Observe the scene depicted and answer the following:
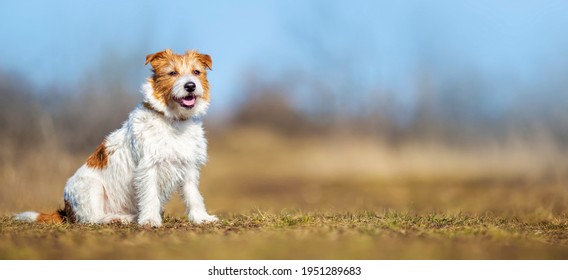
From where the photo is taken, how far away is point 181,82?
8.37 m

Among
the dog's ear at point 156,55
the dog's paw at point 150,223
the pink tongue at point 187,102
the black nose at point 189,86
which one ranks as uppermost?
the dog's ear at point 156,55

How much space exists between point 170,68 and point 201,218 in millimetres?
2179

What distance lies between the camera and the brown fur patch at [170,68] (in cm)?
859

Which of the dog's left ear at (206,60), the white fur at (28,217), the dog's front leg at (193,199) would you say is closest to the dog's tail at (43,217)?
the white fur at (28,217)

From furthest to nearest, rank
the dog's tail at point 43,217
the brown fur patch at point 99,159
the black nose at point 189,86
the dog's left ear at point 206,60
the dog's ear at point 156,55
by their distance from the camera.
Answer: the dog's tail at point 43,217 < the brown fur patch at point 99,159 < the dog's left ear at point 206,60 < the dog's ear at point 156,55 < the black nose at point 189,86

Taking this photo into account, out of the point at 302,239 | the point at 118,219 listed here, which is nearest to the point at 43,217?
the point at 118,219

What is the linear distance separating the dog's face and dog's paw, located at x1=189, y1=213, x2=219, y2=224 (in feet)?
4.67

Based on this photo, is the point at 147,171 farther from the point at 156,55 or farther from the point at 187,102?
the point at 156,55

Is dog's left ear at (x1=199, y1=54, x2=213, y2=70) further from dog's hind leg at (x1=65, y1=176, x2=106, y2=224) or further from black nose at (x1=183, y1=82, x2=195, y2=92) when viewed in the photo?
dog's hind leg at (x1=65, y1=176, x2=106, y2=224)

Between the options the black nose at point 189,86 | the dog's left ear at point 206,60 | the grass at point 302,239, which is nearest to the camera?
the grass at point 302,239

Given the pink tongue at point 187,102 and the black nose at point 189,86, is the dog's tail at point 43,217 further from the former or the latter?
the black nose at point 189,86

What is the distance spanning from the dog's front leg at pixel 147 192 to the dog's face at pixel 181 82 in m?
0.85

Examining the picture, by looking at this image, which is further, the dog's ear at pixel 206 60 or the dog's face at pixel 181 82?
the dog's ear at pixel 206 60
